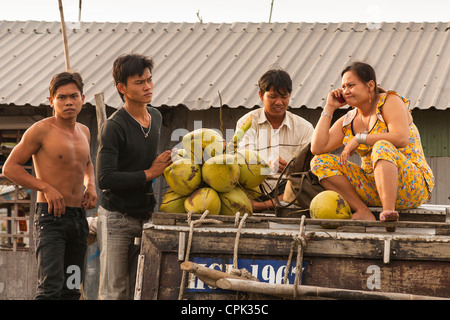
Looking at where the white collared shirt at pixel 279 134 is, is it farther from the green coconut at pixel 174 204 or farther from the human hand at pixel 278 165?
the green coconut at pixel 174 204

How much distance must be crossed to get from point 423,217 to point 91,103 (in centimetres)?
456

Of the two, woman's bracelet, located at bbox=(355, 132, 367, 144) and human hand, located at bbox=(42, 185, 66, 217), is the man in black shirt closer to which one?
human hand, located at bbox=(42, 185, 66, 217)

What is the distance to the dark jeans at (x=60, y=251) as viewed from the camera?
3773mm

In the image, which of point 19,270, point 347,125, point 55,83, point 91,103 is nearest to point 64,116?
point 55,83

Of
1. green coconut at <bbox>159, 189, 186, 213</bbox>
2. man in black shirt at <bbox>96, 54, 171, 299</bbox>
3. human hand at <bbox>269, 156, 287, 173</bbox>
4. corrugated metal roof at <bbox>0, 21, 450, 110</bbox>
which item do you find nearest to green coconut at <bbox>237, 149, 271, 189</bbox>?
green coconut at <bbox>159, 189, 186, 213</bbox>

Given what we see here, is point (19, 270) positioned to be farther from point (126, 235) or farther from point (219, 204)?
point (219, 204)

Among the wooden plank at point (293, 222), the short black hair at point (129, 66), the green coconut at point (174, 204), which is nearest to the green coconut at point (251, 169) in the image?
the green coconut at point (174, 204)

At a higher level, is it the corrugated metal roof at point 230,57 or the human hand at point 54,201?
the corrugated metal roof at point 230,57

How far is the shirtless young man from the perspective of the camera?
3.90 m

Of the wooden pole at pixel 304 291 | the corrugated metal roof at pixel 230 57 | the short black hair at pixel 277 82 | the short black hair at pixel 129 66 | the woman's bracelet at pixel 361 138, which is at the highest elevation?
the corrugated metal roof at pixel 230 57

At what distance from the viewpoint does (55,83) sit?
13.4 ft

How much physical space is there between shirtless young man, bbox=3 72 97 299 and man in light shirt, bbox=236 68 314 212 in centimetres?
114

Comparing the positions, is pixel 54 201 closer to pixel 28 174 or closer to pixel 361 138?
pixel 28 174

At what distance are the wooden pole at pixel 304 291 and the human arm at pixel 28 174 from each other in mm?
1694
